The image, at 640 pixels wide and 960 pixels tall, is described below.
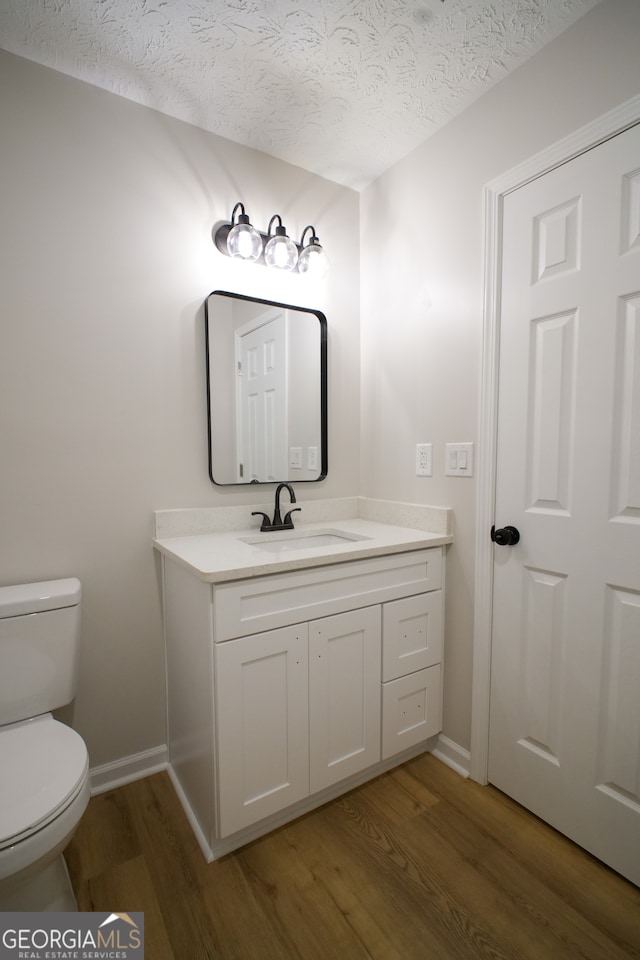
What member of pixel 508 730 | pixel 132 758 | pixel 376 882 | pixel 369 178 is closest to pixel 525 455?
pixel 508 730

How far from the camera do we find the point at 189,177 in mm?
1684

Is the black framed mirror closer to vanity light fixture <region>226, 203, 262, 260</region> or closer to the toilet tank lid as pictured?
vanity light fixture <region>226, 203, 262, 260</region>

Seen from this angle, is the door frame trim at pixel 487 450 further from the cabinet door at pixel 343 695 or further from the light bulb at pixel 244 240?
the light bulb at pixel 244 240

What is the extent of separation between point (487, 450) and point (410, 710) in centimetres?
102

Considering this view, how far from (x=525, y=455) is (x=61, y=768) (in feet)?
5.13

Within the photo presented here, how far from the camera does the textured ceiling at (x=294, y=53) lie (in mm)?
1243

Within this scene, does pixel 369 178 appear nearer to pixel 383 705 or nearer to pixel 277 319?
pixel 277 319

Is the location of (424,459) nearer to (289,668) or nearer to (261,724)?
(289,668)

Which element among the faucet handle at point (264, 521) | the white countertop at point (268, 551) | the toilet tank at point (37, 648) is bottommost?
the toilet tank at point (37, 648)

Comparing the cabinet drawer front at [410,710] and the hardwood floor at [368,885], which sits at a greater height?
the cabinet drawer front at [410,710]

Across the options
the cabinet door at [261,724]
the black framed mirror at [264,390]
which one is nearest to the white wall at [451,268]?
the black framed mirror at [264,390]

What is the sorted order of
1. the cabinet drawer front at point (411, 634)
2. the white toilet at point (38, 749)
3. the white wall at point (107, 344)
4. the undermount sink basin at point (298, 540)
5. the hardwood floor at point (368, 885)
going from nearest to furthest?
the white toilet at point (38, 749) → the hardwood floor at point (368, 885) → the white wall at point (107, 344) → the cabinet drawer front at point (411, 634) → the undermount sink basin at point (298, 540)

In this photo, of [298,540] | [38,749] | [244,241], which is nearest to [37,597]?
[38,749]

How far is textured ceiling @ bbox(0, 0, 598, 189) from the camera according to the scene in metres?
1.24
